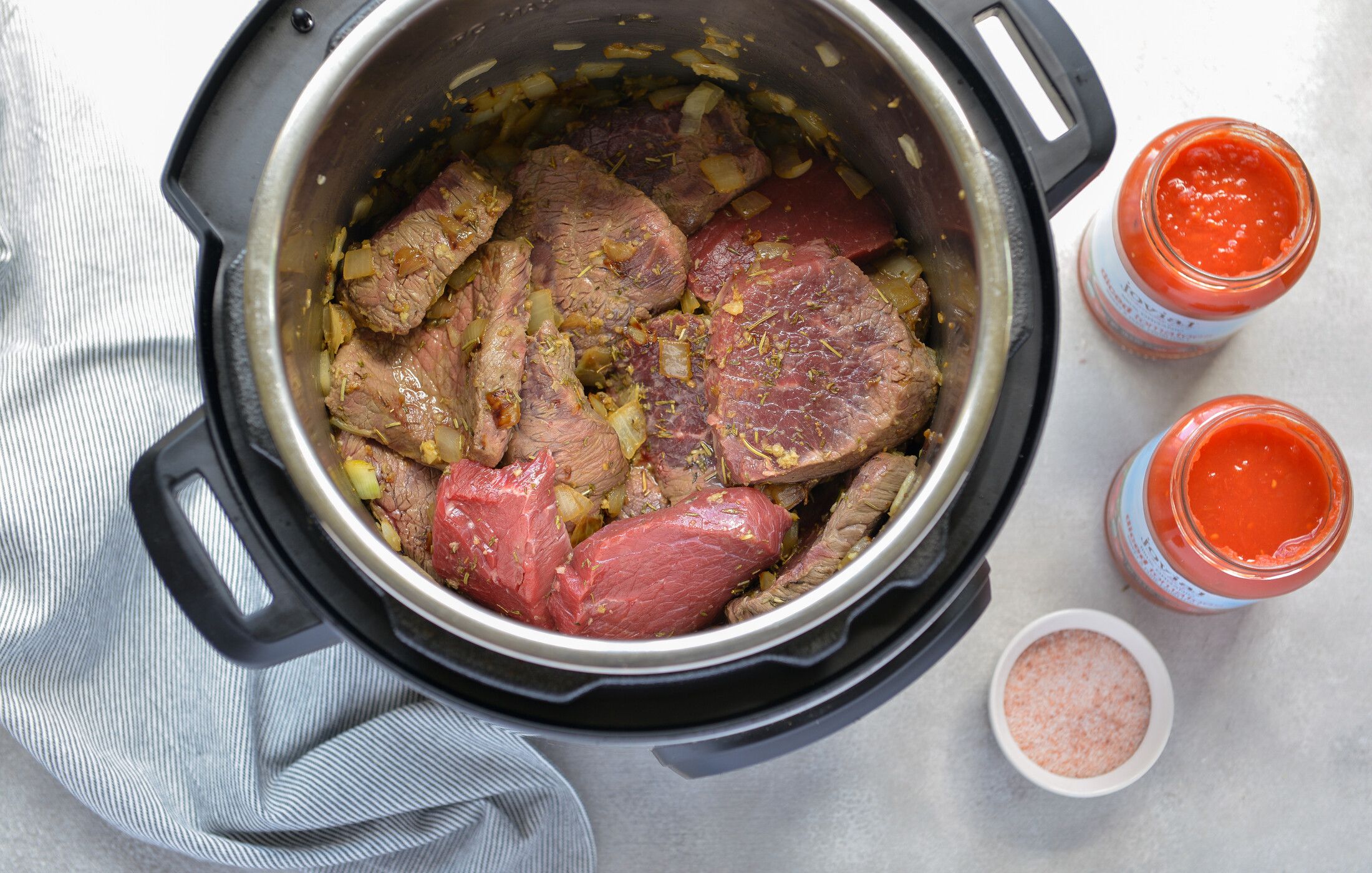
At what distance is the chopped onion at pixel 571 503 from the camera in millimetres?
1407

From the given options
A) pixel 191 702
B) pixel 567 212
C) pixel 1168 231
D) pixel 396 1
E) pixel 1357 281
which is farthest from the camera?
pixel 1357 281

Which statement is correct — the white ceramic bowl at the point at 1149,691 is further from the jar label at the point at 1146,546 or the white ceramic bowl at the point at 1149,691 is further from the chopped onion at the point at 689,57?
the chopped onion at the point at 689,57

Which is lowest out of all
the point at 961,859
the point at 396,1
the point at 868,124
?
the point at 961,859

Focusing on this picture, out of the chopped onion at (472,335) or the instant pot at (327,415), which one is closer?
the instant pot at (327,415)

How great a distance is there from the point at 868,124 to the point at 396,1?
0.65 metres

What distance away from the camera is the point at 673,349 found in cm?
150

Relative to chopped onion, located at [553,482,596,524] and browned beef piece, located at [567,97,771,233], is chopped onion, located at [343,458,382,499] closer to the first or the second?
chopped onion, located at [553,482,596,524]

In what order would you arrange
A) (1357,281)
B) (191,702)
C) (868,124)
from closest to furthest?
1. (868,124)
2. (191,702)
3. (1357,281)

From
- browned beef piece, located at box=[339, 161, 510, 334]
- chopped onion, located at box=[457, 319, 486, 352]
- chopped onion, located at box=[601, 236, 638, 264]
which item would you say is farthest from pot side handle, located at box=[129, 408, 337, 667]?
chopped onion, located at box=[601, 236, 638, 264]

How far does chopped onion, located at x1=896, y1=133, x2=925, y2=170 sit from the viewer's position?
48.7 inches

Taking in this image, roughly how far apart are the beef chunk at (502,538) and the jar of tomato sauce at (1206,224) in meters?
1.06

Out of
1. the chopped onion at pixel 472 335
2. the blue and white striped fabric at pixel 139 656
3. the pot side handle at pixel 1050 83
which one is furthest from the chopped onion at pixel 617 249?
the blue and white striped fabric at pixel 139 656

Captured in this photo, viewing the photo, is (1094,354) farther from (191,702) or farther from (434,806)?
(191,702)

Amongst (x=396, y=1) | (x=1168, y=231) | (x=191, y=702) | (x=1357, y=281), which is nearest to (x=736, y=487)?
(x=396, y=1)
